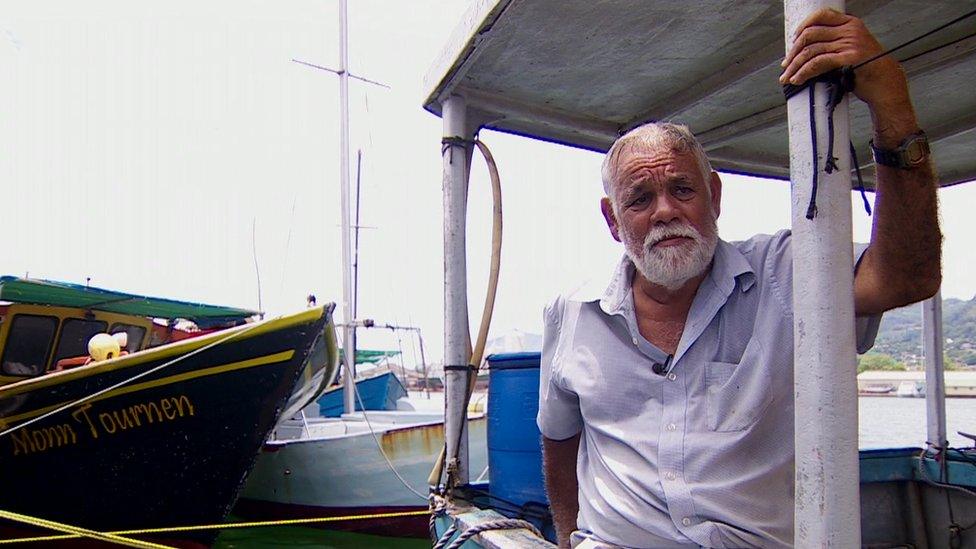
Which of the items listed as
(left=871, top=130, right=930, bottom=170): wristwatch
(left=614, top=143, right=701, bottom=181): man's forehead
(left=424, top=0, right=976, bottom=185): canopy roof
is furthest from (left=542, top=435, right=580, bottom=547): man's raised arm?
(left=424, top=0, right=976, bottom=185): canopy roof

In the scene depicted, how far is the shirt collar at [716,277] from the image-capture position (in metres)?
1.79

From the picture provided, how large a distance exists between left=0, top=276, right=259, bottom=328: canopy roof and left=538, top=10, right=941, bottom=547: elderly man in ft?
27.6

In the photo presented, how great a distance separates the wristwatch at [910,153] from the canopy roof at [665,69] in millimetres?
1214

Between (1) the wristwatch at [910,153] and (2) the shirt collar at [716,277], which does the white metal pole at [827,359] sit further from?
(2) the shirt collar at [716,277]

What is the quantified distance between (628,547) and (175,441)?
20.4ft

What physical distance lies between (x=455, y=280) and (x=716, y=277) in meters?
1.47

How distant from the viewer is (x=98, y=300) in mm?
9344

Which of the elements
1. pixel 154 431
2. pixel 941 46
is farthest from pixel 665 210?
pixel 154 431

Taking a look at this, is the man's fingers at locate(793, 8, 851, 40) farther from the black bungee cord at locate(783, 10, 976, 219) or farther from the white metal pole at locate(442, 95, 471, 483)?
the white metal pole at locate(442, 95, 471, 483)

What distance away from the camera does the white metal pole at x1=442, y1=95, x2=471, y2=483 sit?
3072mm

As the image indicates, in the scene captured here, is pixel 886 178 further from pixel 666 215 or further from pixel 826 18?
pixel 666 215

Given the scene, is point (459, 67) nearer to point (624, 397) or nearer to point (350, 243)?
point (624, 397)

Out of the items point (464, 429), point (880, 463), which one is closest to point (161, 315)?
point (464, 429)

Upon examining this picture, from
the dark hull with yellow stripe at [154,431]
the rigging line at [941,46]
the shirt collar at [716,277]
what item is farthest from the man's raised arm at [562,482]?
the dark hull with yellow stripe at [154,431]
